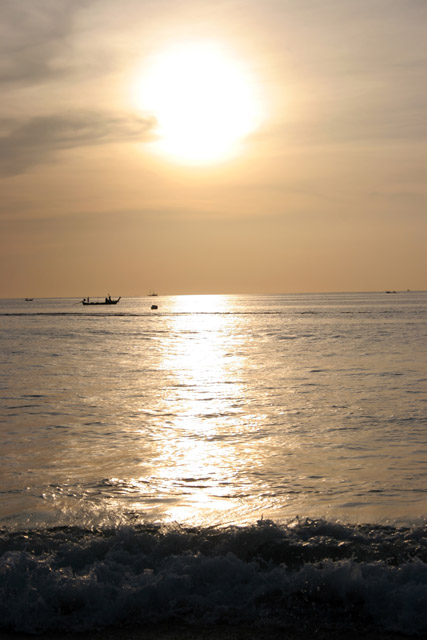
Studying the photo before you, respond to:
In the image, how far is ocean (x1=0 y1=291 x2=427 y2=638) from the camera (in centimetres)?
702

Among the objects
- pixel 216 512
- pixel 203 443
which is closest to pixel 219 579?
pixel 216 512

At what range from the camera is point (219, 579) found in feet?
24.7

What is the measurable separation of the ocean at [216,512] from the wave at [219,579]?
2cm

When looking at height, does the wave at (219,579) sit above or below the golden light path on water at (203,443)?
above

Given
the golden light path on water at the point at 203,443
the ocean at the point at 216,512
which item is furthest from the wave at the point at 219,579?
the golden light path on water at the point at 203,443

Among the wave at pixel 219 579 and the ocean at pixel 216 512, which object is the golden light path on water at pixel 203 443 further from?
the wave at pixel 219 579

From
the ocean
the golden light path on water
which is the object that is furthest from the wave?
the golden light path on water

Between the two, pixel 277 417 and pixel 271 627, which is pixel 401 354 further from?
pixel 271 627

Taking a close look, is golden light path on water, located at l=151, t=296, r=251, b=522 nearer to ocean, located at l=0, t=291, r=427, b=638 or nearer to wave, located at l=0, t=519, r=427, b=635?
ocean, located at l=0, t=291, r=427, b=638

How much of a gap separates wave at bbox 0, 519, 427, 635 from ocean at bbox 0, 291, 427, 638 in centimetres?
2

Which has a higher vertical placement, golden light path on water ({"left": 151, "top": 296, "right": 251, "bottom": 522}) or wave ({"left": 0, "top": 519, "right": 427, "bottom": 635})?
wave ({"left": 0, "top": 519, "right": 427, "bottom": 635})

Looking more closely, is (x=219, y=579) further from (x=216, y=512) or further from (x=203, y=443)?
(x=203, y=443)

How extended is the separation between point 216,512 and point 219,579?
98.0 inches

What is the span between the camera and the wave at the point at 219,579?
6.87 meters
